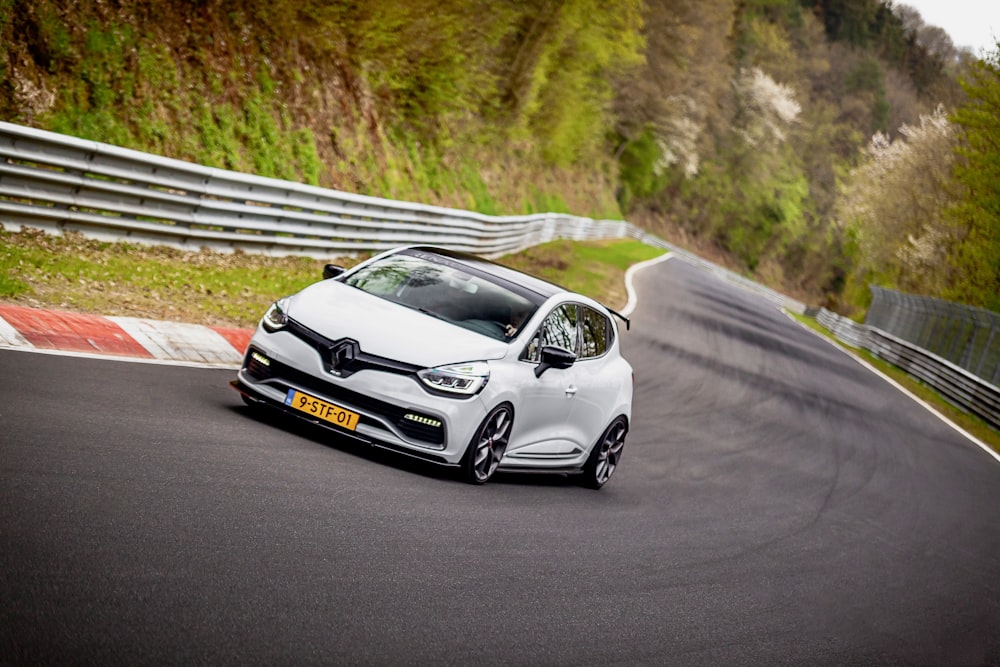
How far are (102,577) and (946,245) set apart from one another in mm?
51826

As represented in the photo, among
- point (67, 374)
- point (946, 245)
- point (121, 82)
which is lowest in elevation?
point (67, 374)

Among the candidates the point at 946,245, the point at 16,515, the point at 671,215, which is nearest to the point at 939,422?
the point at 16,515

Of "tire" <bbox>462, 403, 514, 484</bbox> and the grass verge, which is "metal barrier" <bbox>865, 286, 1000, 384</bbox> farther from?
"tire" <bbox>462, 403, 514, 484</bbox>

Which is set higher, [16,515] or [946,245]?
[946,245]

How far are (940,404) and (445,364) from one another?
2547cm

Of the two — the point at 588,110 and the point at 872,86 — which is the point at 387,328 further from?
the point at 872,86

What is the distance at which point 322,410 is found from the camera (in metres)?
8.34

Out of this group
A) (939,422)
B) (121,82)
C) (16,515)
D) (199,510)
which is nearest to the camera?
(16,515)

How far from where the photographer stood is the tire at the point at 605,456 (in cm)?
1086

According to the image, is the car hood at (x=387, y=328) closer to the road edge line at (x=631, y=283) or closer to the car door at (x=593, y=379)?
the car door at (x=593, y=379)

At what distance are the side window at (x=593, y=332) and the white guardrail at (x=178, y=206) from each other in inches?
236

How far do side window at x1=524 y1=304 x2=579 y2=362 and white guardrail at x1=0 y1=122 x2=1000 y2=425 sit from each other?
5936 millimetres

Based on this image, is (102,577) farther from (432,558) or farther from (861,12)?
(861,12)

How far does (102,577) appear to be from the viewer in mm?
4875
